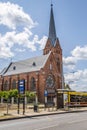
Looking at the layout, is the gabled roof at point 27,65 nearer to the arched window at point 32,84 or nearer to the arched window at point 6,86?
the arched window at point 32,84

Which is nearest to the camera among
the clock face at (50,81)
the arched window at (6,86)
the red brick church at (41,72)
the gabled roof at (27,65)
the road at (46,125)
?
the road at (46,125)

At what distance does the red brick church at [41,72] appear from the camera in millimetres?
77375

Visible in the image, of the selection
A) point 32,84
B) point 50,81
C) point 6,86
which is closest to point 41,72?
point 50,81

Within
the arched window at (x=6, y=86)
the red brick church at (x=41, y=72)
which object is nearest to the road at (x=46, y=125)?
the red brick church at (x=41, y=72)

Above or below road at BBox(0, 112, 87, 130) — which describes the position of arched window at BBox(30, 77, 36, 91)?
above

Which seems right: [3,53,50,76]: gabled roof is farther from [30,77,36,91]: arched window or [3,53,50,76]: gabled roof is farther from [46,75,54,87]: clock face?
[46,75,54,87]: clock face

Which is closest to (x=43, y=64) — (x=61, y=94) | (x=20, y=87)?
(x=61, y=94)

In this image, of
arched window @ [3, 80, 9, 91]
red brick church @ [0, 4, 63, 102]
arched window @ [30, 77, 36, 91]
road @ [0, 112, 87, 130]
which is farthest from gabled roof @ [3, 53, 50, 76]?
road @ [0, 112, 87, 130]

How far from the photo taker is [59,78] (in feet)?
277

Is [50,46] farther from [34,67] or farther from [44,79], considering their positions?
[44,79]

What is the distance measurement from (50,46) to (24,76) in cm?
1739

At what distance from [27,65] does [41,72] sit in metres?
11.1

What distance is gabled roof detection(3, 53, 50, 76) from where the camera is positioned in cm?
8187

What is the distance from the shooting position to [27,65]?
8712 cm
